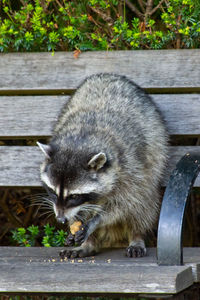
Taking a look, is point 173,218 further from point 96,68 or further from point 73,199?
point 96,68

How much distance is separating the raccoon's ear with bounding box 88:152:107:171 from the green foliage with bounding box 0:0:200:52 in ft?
3.15

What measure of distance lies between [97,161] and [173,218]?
80cm

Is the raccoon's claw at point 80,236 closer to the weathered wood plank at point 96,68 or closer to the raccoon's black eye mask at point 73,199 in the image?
the raccoon's black eye mask at point 73,199

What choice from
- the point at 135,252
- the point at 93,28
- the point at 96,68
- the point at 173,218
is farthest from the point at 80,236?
the point at 93,28

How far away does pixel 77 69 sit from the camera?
3996mm

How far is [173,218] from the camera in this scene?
8.50ft

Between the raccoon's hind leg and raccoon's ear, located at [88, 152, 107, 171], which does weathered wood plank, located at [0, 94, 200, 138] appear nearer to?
raccoon's ear, located at [88, 152, 107, 171]

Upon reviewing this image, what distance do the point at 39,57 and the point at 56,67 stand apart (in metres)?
0.13

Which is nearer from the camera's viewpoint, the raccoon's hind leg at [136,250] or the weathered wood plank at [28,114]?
the raccoon's hind leg at [136,250]

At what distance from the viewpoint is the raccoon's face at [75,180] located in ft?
10.4

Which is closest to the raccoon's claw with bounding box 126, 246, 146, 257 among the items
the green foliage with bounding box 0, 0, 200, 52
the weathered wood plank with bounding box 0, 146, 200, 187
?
the weathered wood plank with bounding box 0, 146, 200, 187

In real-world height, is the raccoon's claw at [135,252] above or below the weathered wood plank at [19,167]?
below

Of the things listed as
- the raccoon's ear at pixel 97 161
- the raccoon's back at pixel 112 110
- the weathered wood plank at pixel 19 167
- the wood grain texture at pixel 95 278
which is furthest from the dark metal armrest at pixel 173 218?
the weathered wood plank at pixel 19 167

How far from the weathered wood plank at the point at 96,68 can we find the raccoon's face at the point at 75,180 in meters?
0.76
